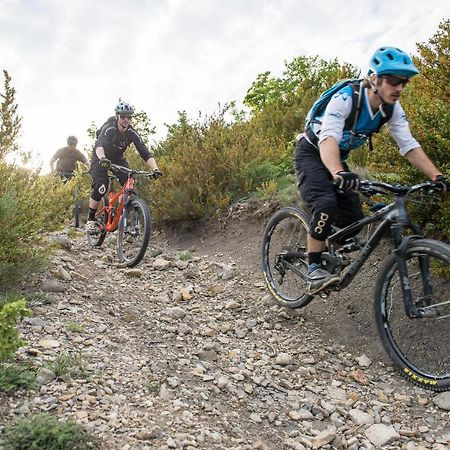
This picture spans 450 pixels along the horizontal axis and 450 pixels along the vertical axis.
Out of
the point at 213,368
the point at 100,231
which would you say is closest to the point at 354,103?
the point at 213,368

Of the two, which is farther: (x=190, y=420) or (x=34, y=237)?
(x=34, y=237)

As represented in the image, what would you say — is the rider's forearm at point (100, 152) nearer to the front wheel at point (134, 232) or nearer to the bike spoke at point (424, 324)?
the front wheel at point (134, 232)

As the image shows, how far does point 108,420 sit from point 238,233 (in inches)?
193

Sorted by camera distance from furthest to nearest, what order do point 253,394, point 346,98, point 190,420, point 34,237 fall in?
point 34,237 < point 346,98 < point 253,394 < point 190,420

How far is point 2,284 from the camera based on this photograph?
4.64 metres

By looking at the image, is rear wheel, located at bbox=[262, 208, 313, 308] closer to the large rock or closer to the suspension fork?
the suspension fork

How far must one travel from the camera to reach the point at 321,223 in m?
4.21

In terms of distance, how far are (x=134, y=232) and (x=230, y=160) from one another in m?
2.28

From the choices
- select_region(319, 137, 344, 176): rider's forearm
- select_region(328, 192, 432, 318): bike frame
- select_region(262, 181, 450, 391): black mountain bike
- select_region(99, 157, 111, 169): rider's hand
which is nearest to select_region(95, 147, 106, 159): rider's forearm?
select_region(99, 157, 111, 169): rider's hand

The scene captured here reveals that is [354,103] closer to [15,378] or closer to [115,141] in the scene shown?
[15,378]

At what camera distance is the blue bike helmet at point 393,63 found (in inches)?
142

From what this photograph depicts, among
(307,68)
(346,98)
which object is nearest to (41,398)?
(346,98)

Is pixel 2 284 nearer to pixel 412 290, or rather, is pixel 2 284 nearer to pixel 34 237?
pixel 34 237

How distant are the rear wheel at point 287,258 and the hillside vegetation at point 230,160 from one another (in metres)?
0.96
